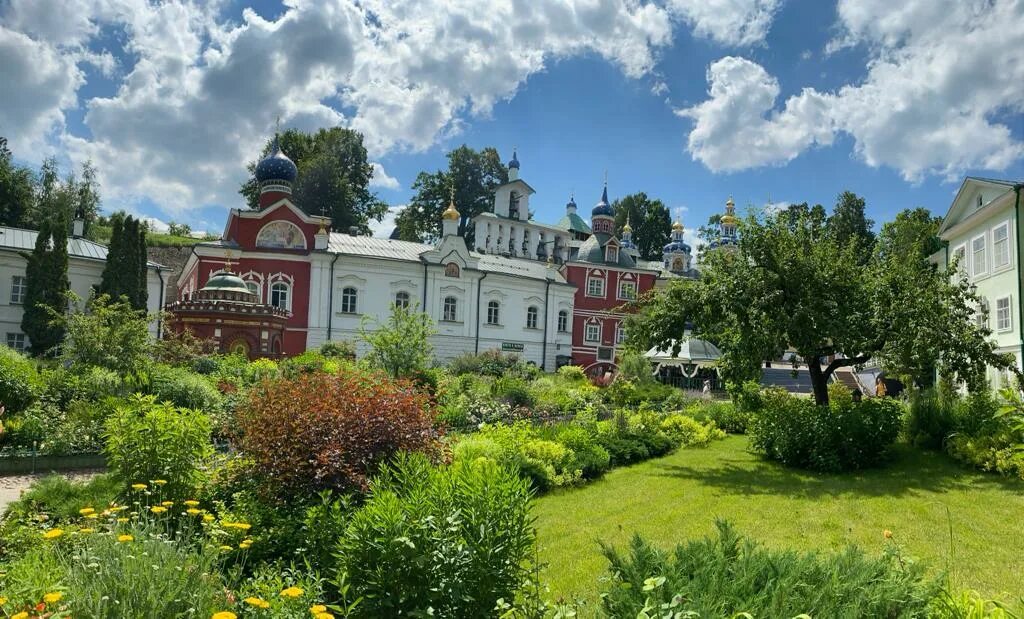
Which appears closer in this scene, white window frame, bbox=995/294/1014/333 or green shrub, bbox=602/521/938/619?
green shrub, bbox=602/521/938/619

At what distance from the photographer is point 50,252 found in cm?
3131

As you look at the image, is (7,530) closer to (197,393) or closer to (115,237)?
(197,393)

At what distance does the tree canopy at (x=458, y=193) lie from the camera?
2431 inches

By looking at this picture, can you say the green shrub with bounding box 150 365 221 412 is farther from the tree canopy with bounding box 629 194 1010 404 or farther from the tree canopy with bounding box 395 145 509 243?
the tree canopy with bounding box 395 145 509 243

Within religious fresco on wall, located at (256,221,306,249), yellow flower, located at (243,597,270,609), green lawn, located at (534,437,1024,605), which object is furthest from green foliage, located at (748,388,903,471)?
religious fresco on wall, located at (256,221,306,249)

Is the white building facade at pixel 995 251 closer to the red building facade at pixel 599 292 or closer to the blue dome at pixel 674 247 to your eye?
the red building facade at pixel 599 292

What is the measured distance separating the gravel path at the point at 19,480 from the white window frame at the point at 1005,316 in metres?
26.2

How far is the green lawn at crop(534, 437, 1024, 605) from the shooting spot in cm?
679

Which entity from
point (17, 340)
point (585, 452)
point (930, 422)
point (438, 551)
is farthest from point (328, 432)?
point (17, 340)

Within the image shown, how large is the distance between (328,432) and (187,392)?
9.72m

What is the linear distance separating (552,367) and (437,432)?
35859 millimetres

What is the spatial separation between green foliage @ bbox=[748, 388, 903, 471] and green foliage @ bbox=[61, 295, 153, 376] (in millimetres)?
14542

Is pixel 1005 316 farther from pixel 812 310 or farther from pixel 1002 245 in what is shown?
pixel 812 310

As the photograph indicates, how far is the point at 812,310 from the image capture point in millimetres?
12344
